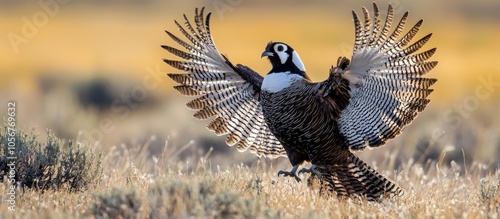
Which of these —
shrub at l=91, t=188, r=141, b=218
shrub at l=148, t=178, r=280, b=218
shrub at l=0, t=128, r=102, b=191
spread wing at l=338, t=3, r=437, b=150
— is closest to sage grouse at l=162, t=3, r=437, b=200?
spread wing at l=338, t=3, r=437, b=150

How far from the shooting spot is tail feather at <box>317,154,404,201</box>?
952 centimetres

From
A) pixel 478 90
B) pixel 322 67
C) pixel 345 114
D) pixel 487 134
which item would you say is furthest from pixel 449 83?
pixel 345 114

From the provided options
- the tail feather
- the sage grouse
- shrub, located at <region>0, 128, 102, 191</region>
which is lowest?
the tail feather

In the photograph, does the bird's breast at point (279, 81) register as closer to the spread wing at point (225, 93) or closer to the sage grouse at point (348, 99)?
the sage grouse at point (348, 99)

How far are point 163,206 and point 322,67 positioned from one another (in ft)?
73.8

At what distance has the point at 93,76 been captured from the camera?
1067 inches

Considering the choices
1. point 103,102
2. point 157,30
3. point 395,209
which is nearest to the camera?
point 395,209

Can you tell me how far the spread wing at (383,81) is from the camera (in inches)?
351

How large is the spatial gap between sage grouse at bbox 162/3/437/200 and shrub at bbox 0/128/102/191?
142cm

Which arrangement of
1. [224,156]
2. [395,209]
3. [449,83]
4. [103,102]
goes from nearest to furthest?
1. [395,209]
2. [224,156]
3. [103,102]
4. [449,83]

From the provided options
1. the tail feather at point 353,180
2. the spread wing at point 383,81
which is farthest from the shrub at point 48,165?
the spread wing at point 383,81

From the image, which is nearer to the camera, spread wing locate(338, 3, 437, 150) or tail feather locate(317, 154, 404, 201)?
spread wing locate(338, 3, 437, 150)

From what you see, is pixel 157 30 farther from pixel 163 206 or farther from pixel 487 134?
pixel 163 206

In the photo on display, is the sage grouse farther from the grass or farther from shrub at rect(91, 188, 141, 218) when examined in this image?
shrub at rect(91, 188, 141, 218)
